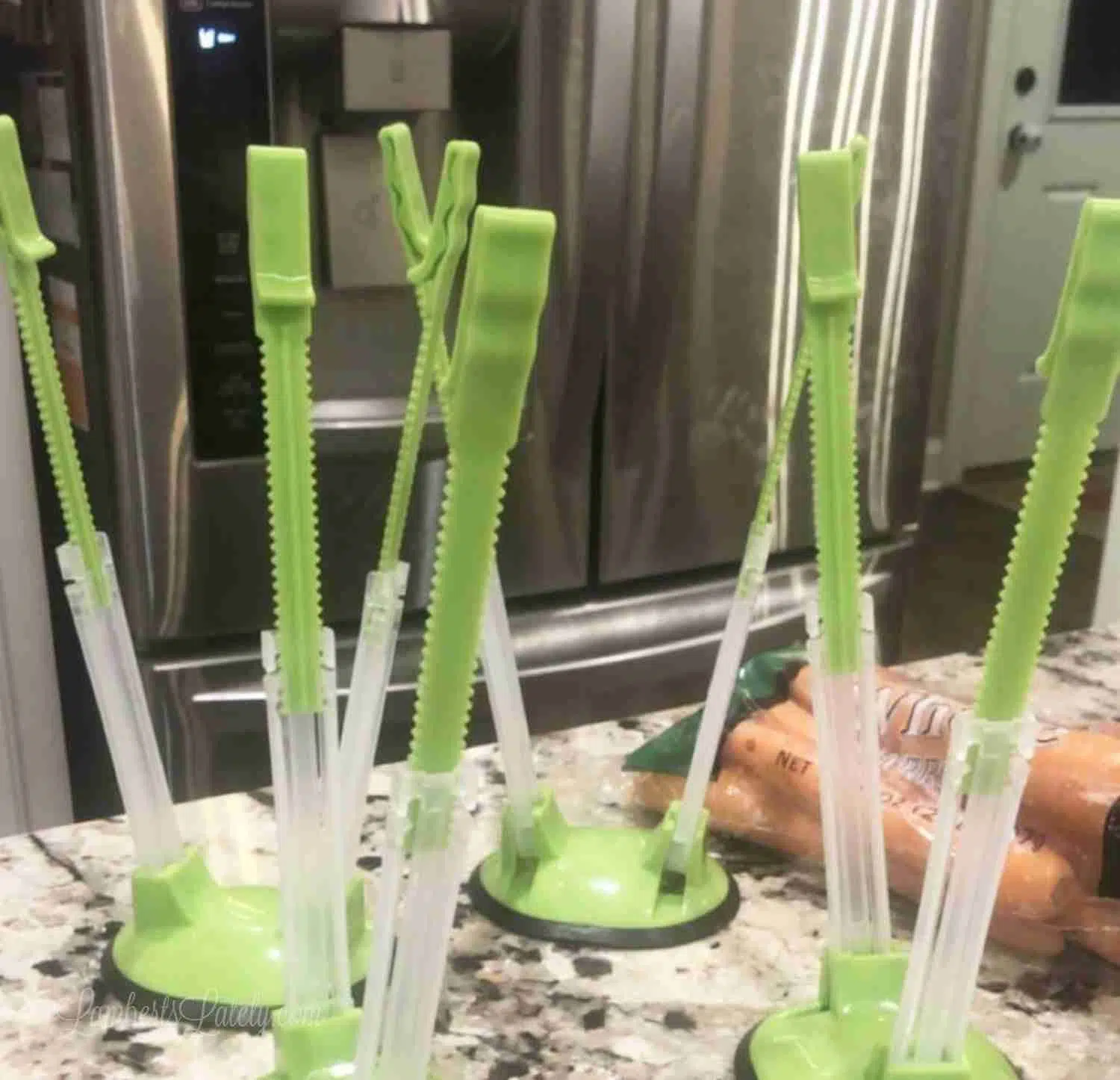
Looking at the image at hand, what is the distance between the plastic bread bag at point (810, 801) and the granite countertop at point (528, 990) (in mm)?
16

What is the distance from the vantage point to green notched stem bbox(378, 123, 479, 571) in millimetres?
430

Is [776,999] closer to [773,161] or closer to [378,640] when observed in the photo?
[378,640]

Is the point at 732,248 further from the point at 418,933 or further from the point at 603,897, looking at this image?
the point at 418,933

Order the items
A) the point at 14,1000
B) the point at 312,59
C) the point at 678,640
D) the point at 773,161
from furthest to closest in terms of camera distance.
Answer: the point at 678,640
the point at 773,161
the point at 312,59
the point at 14,1000

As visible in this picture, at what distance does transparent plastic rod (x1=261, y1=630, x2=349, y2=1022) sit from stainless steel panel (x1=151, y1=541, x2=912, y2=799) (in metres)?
0.71

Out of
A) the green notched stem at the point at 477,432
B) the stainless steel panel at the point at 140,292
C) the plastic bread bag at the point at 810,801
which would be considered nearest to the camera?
the green notched stem at the point at 477,432

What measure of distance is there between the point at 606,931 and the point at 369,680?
0.63 feet

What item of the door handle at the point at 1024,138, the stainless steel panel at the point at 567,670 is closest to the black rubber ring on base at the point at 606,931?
the stainless steel panel at the point at 567,670

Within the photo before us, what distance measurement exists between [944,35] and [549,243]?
1.23 meters

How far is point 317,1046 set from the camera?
442 millimetres

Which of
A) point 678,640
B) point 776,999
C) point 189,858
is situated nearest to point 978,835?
point 776,999

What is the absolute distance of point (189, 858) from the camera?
567mm

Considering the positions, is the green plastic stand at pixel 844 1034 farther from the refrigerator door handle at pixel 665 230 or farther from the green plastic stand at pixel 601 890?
the refrigerator door handle at pixel 665 230

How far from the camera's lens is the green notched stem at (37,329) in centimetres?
46
